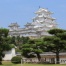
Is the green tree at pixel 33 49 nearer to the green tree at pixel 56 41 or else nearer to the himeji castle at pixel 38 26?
the green tree at pixel 56 41

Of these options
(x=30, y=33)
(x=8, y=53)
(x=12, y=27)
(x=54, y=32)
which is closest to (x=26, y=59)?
(x=8, y=53)

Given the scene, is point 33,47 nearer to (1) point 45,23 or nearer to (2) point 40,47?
(2) point 40,47

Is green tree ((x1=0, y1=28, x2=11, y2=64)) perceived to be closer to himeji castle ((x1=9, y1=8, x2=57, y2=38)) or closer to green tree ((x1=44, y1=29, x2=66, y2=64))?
green tree ((x1=44, y1=29, x2=66, y2=64))

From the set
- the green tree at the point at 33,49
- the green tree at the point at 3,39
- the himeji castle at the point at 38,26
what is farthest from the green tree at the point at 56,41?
the himeji castle at the point at 38,26

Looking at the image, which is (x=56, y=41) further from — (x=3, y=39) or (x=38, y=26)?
(x=38, y=26)

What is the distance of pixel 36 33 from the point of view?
→ 7606 centimetres

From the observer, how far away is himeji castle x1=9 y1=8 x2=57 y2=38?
75.7 m

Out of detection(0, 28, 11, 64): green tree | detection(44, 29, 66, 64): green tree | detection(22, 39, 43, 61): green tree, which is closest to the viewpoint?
detection(44, 29, 66, 64): green tree

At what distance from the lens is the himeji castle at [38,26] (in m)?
75.7

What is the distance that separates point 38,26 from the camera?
77.6 m

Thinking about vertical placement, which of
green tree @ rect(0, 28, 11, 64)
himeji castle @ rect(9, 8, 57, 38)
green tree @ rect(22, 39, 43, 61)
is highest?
himeji castle @ rect(9, 8, 57, 38)

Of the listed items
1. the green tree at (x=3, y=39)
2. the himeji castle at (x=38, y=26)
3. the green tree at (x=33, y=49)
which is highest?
the himeji castle at (x=38, y=26)

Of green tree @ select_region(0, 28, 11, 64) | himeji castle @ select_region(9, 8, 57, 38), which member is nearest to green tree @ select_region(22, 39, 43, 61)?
green tree @ select_region(0, 28, 11, 64)

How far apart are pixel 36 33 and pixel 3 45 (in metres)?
45.3
